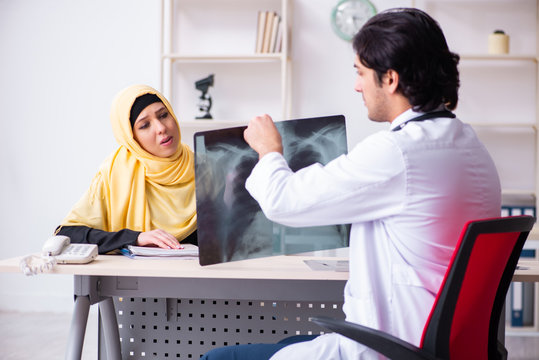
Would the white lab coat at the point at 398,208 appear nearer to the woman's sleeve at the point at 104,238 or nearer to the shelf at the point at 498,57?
the woman's sleeve at the point at 104,238

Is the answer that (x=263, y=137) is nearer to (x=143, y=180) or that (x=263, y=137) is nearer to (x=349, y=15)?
(x=143, y=180)

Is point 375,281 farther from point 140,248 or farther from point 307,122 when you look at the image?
point 140,248

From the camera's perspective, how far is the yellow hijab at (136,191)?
215 cm

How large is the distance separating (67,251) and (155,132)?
2.30 ft

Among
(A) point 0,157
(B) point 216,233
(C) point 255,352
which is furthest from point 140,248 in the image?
(A) point 0,157

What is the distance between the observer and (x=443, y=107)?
1.23m

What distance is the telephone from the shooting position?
152 cm

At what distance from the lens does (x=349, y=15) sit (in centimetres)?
395

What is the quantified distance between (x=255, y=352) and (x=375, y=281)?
0.33 m

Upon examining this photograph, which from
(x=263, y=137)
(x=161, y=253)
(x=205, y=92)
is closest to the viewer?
(x=263, y=137)

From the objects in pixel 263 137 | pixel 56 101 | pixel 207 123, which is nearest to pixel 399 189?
pixel 263 137

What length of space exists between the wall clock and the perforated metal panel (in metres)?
2.53

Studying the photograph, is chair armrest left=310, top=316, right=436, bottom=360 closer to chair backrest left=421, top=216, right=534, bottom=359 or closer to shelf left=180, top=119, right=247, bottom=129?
chair backrest left=421, top=216, right=534, bottom=359

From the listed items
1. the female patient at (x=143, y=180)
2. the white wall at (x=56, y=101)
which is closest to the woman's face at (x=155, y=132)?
the female patient at (x=143, y=180)
